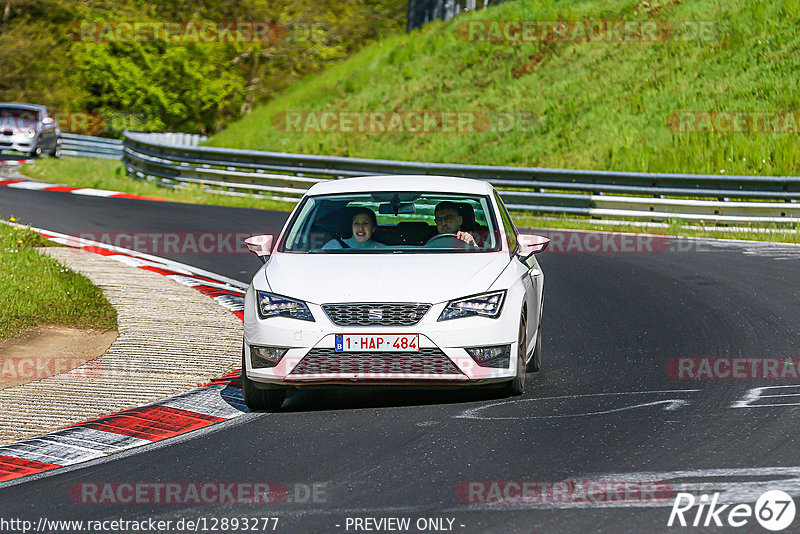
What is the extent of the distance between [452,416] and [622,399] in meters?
1.18

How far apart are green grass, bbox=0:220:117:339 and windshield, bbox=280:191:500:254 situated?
10.9 feet

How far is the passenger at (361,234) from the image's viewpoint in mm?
8531

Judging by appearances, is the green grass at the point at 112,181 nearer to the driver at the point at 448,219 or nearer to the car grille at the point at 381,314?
the driver at the point at 448,219

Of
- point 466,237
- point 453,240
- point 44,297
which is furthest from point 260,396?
point 44,297

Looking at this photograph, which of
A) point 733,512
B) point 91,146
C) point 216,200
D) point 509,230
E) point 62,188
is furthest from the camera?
point 91,146

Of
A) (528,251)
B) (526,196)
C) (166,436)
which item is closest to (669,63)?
(526,196)

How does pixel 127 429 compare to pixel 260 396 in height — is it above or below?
below

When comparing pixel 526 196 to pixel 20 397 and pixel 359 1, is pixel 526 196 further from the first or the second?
pixel 359 1

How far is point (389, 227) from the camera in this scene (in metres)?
8.88

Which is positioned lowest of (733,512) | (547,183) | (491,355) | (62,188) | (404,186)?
(733,512)

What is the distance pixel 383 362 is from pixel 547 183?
1486cm

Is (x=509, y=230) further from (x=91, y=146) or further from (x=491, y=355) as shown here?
(x=91, y=146)

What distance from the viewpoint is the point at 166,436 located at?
7.19 m

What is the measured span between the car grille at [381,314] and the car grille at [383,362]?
0.19 meters
